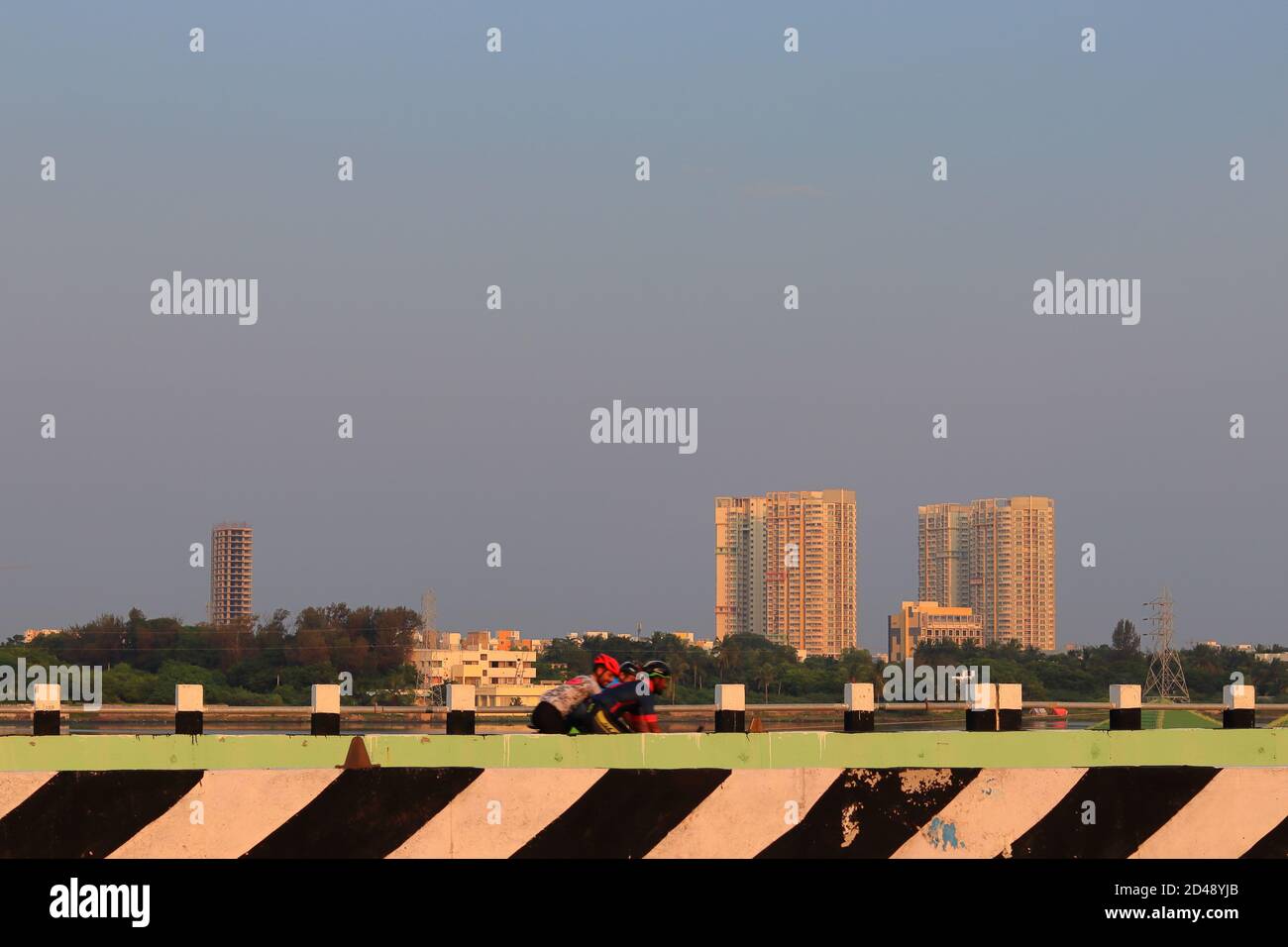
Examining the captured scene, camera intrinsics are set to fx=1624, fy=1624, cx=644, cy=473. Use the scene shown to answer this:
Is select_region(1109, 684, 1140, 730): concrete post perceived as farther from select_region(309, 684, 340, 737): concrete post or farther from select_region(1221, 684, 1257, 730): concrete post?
select_region(309, 684, 340, 737): concrete post

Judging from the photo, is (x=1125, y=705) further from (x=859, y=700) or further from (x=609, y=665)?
(x=609, y=665)

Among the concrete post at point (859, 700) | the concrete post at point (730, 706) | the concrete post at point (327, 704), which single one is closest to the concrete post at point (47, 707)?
the concrete post at point (327, 704)

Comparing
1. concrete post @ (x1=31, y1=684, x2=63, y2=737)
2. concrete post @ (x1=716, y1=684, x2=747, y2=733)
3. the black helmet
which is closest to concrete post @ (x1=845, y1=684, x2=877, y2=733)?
concrete post @ (x1=716, y1=684, x2=747, y2=733)

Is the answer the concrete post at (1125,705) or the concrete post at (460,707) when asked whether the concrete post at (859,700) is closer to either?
the concrete post at (1125,705)

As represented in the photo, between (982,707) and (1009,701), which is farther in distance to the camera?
(982,707)

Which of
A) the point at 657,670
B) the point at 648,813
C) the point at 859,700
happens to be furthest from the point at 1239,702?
the point at 648,813

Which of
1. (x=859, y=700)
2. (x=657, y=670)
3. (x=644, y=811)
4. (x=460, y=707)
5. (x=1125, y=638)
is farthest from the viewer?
(x=1125, y=638)

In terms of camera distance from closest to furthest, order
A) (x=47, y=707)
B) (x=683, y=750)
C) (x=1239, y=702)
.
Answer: (x=683, y=750)
(x=1239, y=702)
(x=47, y=707)
